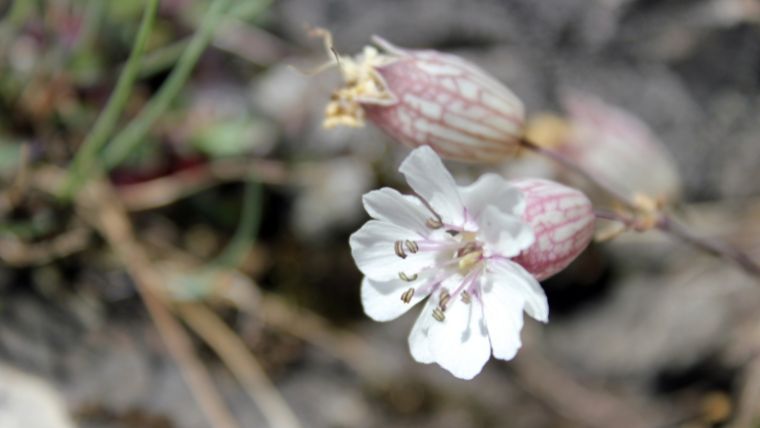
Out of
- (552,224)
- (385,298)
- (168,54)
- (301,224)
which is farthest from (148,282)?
(552,224)

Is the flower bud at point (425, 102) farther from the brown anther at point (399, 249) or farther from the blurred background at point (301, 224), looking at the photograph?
the blurred background at point (301, 224)

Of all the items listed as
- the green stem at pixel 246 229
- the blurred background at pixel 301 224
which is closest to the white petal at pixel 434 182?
the blurred background at pixel 301 224

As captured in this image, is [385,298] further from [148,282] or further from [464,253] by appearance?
[148,282]

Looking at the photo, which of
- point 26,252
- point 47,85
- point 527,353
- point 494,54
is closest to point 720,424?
point 527,353

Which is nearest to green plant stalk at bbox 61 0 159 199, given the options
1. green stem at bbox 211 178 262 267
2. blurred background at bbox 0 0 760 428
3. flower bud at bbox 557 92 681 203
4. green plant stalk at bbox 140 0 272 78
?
blurred background at bbox 0 0 760 428

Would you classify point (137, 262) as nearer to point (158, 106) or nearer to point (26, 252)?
point (26, 252)

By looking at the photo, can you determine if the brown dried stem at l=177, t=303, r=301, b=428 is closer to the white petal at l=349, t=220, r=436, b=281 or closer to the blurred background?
the blurred background
